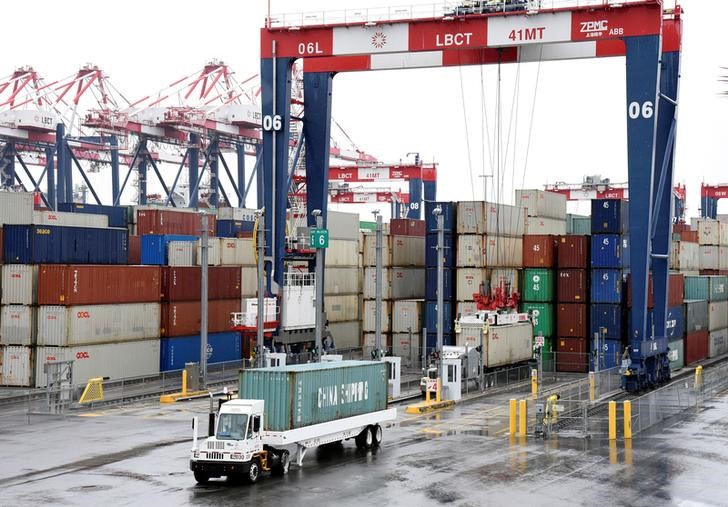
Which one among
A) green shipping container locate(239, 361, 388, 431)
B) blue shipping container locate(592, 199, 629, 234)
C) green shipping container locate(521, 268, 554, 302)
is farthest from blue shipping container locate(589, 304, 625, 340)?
green shipping container locate(239, 361, 388, 431)

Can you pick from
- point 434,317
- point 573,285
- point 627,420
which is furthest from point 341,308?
point 627,420

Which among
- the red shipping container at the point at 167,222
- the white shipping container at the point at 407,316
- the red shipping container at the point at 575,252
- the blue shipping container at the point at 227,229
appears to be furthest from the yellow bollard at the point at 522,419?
the blue shipping container at the point at 227,229

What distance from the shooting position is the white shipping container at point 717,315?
70.9 metres

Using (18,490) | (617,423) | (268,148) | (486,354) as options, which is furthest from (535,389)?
(18,490)

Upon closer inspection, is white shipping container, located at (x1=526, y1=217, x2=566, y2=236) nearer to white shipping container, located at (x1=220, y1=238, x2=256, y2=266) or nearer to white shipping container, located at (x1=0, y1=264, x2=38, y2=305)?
white shipping container, located at (x1=220, y1=238, x2=256, y2=266)

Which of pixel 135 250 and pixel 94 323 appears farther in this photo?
pixel 135 250

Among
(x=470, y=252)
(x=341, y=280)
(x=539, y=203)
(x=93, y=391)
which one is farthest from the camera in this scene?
(x=341, y=280)

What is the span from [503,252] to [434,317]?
5.30 metres

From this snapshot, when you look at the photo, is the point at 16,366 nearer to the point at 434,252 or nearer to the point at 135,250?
the point at 135,250

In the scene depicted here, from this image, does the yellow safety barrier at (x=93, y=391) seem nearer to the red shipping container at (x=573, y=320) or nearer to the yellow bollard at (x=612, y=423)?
the yellow bollard at (x=612, y=423)

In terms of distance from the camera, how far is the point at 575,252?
5997 cm

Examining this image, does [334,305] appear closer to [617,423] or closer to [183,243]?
[183,243]

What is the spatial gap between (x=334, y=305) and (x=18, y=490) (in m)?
42.9

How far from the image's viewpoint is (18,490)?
27094mm
